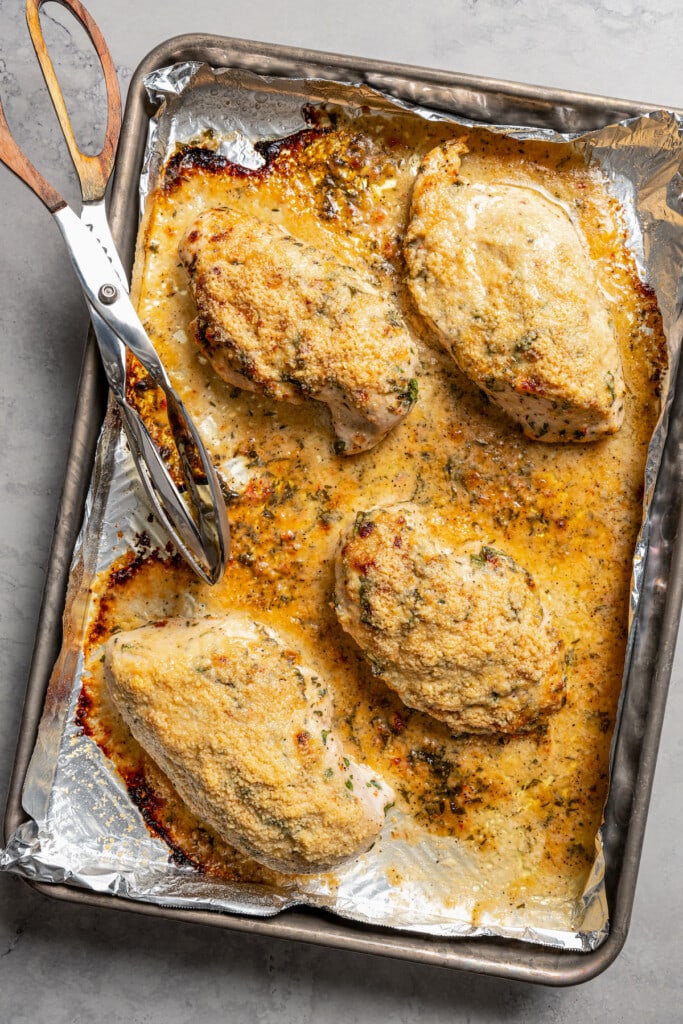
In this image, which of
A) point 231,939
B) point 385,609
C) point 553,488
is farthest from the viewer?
point 231,939

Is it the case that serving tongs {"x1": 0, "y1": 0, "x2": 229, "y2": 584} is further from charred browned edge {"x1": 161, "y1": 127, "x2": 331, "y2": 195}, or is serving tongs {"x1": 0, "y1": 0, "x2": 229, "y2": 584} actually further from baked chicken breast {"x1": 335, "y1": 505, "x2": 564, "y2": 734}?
baked chicken breast {"x1": 335, "y1": 505, "x2": 564, "y2": 734}

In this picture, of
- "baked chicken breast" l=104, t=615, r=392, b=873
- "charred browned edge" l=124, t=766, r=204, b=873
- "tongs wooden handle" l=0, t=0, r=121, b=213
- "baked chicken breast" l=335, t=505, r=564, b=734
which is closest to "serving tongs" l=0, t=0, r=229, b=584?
"tongs wooden handle" l=0, t=0, r=121, b=213

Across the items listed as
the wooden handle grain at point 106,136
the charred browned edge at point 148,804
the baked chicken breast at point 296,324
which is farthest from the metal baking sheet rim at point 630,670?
the baked chicken breast at point 296,324

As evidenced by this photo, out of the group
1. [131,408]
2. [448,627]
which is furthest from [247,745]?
[131,408]

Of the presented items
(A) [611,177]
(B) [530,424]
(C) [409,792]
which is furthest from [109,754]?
(A) [611,177]

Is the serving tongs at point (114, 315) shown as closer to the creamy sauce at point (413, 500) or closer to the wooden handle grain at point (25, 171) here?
the wooden handle grain at point (25, 171)

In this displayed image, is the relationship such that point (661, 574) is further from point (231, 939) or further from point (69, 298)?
point (69, 298)
